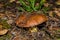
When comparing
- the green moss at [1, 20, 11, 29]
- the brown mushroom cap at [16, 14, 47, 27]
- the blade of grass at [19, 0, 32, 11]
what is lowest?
the green moss at [1, 20, 11, 29]

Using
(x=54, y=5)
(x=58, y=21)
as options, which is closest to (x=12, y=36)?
(x=58, y=21)

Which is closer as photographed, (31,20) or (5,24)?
(31,20)

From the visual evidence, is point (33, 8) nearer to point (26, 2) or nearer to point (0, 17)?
point (26, 2)

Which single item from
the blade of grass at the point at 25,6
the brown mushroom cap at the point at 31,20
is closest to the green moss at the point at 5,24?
the brown mushroom cap at the point at 31,20

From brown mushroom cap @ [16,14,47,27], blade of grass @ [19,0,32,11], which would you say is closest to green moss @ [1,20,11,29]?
brown mushroom cap @ [16,14,47,27]

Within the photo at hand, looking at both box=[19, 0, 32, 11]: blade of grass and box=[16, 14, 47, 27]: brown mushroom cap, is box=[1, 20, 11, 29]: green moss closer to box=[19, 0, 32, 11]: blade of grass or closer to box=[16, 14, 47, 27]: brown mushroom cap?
box=[16, 14, 47, 27]: brown mushroom cap

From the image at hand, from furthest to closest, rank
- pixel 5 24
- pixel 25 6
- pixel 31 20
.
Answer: pixel 25 6
pixel 5 24
pixel 31 20

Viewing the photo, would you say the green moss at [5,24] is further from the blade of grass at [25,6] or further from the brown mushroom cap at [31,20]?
the blade of grass at [25,6]

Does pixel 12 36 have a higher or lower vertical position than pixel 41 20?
lower
